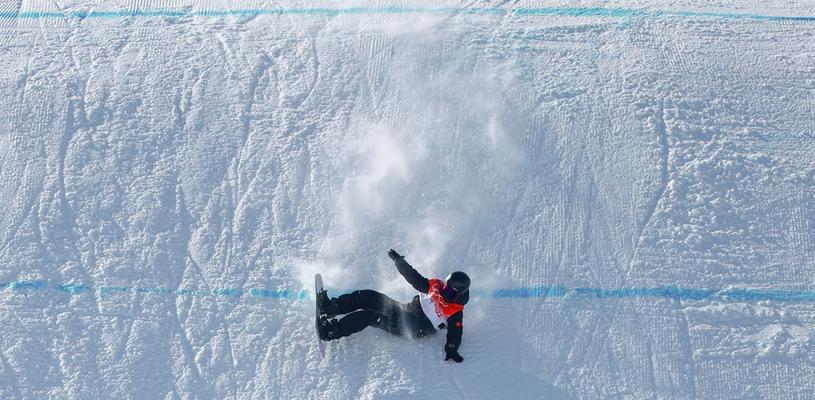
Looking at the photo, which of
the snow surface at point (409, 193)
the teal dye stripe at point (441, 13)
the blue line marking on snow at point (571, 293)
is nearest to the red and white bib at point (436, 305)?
the snow surface at point (409, 193)

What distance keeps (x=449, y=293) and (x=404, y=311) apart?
0.35 metres

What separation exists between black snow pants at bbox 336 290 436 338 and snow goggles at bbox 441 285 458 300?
228 mm

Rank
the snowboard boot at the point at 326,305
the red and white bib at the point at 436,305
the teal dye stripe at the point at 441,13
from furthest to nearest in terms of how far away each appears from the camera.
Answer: the teal dye stripe at the point at 441,13
the snowboard boot at the point at 326,305
the red and white bib at the point at 436,305

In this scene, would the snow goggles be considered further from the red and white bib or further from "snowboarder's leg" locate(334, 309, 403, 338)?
"snowboarder's leg" locate(334, 309, 403, 338)

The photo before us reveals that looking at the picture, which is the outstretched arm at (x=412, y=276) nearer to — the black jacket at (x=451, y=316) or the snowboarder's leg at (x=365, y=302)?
the black jacket at (x=451, y=316)

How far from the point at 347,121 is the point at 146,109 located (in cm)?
140

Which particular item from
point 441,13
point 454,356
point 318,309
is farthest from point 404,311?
point 441,13

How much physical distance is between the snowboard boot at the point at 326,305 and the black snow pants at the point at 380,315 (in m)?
0.02

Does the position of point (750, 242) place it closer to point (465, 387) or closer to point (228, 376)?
point (465, 387)

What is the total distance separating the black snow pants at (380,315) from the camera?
4695 mm

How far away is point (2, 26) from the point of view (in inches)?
257

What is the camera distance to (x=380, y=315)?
4.73 m

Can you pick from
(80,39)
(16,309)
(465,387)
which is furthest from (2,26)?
(465,387)

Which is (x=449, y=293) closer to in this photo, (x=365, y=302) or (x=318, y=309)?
(x=365, y=302)
